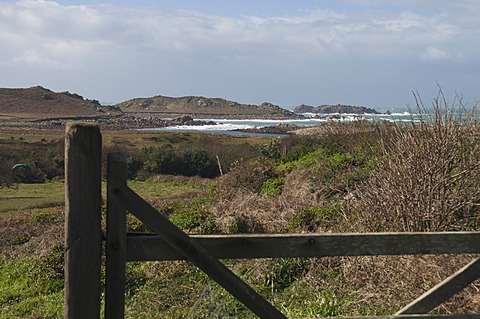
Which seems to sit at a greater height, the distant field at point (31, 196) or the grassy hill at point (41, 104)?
the grassy hill at point (41, 104)

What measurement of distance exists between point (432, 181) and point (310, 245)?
198 inches

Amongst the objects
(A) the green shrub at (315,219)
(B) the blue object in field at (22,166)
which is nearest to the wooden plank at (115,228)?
(A) the green shrub at (315,219)

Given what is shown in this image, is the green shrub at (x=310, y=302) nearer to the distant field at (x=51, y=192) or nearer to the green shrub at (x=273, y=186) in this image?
the green shrub at (x=273, y=186)

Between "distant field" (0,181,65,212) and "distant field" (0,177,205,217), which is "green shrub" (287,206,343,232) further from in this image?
"distant field" (0,181,65,212)

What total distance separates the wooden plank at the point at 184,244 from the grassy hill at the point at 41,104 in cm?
12928

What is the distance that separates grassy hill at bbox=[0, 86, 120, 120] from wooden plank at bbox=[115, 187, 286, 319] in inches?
5090

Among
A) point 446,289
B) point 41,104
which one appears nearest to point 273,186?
point 446,289

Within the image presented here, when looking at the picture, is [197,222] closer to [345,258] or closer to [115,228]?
[345,258]

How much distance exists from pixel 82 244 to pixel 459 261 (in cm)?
529

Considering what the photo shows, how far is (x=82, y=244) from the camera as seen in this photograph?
9.97 ft

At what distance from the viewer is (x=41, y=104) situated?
138 metres

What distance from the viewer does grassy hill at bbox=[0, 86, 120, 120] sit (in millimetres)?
129500

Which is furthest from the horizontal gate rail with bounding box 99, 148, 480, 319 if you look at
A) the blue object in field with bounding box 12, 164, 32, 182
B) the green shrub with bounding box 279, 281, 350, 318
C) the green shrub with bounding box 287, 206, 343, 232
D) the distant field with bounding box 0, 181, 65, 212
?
the blue object in field with bounding box 12, 164, 32, 182

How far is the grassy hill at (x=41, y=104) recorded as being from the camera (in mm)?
129500
